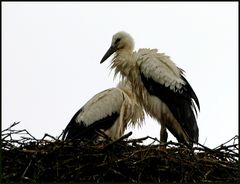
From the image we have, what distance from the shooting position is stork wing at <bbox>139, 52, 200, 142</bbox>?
6.54 metres

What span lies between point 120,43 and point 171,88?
2.89 ft

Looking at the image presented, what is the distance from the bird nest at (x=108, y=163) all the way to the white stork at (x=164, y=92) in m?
1.19

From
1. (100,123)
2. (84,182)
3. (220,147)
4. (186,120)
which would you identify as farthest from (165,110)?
(84,182)

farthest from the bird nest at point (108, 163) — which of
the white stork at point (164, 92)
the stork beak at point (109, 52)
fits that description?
the stork beak at point (109, 52)

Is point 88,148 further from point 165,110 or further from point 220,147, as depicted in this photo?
point 165,110

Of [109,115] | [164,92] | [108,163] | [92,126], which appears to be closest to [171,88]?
[164,92]

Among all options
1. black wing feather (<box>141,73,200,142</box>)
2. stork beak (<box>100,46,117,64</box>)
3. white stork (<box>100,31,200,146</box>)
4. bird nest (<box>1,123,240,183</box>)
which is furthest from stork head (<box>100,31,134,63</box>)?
bird nest (<box>1,123,240,183</box>)

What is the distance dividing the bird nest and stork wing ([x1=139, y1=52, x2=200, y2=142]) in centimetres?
122

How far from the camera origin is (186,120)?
21.4ft

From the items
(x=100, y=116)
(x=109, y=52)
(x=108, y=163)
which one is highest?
(x=109, y=52)

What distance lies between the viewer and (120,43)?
23.4ft

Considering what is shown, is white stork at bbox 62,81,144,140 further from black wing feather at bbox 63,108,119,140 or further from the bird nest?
the bird nest

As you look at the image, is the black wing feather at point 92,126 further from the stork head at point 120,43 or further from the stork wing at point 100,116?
the stork head at point 120,43

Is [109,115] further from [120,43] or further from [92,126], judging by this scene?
[120,43]
